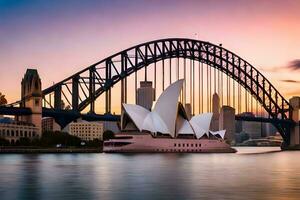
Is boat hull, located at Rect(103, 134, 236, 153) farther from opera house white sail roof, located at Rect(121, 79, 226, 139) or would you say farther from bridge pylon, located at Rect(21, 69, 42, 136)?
bridge pylon, located at Rect(21, 69, 42, 136)

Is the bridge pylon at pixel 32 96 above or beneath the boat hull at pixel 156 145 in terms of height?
above

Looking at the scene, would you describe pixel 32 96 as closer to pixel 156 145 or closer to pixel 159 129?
pixel 159 129

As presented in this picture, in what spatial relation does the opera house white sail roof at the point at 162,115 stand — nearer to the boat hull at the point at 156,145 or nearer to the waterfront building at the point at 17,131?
the boat hull at the point at 156,145

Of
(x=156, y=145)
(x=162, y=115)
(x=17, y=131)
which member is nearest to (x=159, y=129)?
(x=162, y=115)

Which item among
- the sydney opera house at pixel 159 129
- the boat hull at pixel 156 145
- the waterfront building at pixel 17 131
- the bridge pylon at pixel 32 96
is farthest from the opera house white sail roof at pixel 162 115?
the waterfront building at pixel 17 131

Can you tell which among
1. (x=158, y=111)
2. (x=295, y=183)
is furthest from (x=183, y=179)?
(x=158, y=111)

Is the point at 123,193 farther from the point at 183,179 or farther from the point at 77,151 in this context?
the point at 77,151
